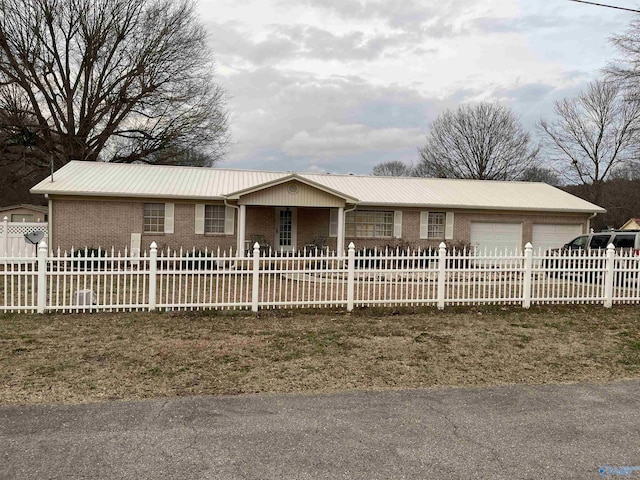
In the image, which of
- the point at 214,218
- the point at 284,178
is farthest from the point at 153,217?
the point at 284,178

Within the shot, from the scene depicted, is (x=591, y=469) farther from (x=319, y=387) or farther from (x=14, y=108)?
(x=14, y=108)

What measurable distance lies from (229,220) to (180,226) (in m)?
1.88

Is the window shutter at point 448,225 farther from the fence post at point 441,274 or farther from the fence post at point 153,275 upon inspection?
the fence post at point 153,275

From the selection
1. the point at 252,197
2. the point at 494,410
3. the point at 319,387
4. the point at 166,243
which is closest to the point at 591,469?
the point at 494,410

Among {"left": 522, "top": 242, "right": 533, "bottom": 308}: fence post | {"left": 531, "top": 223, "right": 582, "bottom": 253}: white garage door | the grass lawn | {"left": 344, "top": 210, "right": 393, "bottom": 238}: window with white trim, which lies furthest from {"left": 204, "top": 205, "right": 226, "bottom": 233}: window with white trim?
{"left": 531, "top": 223, "right": 582, "bottom": 253}: white garage door

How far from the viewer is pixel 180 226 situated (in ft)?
60.6

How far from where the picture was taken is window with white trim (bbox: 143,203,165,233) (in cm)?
1833

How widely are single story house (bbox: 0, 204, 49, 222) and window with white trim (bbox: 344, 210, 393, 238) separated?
15.7 metres

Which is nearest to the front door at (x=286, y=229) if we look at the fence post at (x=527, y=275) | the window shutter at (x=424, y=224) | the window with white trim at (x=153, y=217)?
the window with white trim at (x=153, y=217)

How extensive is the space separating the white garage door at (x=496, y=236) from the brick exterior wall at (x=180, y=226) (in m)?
0.30

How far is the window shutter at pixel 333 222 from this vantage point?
65.0 ft

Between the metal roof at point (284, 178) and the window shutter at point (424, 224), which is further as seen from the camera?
the window shutter at point (424, 224)

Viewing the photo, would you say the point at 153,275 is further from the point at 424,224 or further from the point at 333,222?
the point at 424,224

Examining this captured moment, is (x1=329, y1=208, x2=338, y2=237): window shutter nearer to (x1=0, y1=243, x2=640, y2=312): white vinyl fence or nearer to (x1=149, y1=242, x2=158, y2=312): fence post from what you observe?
(x1=0, y1=243, x2=640, y2=312): white vinyl fence
